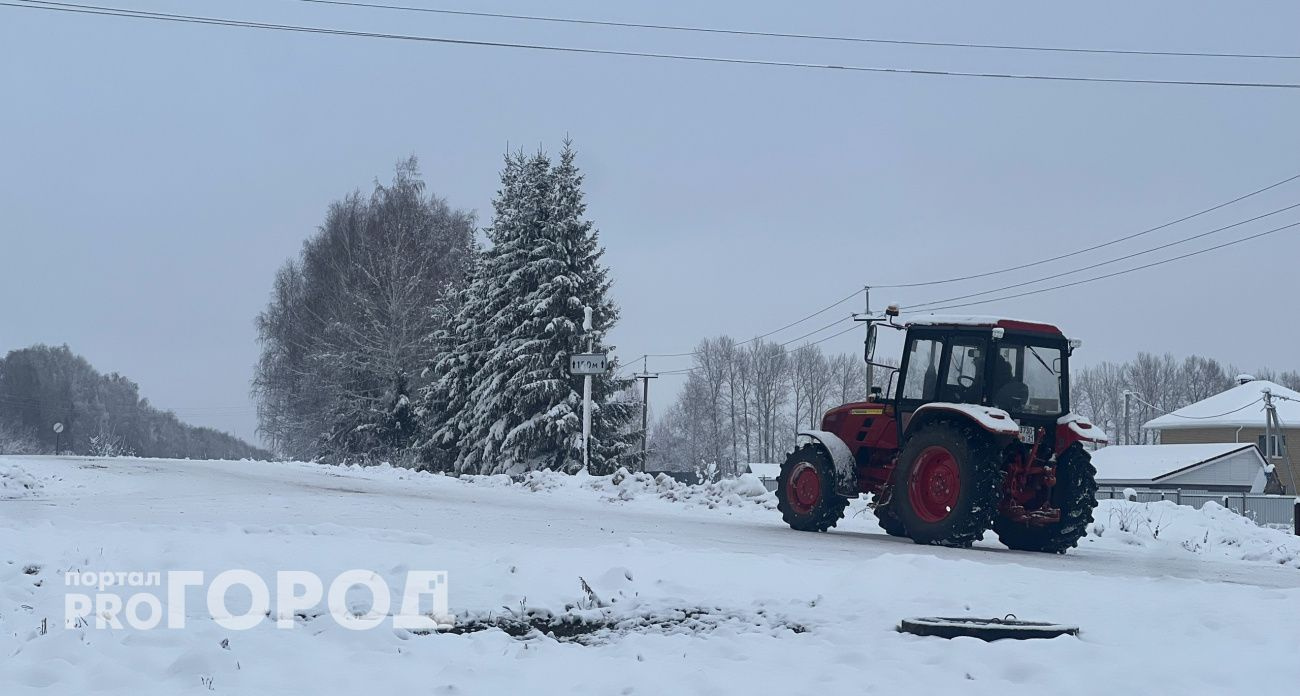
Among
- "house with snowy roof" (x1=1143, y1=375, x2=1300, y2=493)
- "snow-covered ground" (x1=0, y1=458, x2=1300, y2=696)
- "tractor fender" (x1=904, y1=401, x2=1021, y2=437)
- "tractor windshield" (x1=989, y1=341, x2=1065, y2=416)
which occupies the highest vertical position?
"house with snowy roof" (x1=1143, y1=375, x2=1300, y2=493)

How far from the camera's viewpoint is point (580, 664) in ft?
19.6

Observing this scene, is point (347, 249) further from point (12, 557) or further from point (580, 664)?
point (580, 664)

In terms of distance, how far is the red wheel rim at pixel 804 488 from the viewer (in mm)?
14852

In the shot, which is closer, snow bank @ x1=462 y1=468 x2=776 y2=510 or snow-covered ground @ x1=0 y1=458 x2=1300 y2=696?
snow-covered ground @ x1=0 y1=458 x2=1300 y2=696

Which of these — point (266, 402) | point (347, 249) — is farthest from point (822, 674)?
point (266, 402)

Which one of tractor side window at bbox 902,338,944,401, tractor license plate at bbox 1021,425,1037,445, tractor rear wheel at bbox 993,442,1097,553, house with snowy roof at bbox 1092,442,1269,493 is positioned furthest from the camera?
house with snowy roof at bbox 1092,442,1269,493

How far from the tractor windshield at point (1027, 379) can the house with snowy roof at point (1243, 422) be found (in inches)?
2396

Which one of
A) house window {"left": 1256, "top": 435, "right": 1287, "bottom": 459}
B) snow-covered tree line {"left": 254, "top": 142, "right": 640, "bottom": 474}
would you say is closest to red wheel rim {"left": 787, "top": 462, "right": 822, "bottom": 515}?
snow-covered tree line {"left": 254, "top": 142, "right": 640, "bottom": 474}

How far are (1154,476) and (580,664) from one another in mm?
59837

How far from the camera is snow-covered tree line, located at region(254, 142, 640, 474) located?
36188 millimetres

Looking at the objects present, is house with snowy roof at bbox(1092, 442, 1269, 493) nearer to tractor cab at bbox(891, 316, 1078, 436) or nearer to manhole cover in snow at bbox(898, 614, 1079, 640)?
tractor cab at bbox(891, 316, 1078, 436)

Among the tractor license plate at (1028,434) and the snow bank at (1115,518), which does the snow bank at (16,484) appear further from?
the tractor license plate at (1028,434)

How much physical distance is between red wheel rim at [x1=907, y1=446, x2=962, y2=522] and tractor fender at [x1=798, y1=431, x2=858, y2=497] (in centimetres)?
118

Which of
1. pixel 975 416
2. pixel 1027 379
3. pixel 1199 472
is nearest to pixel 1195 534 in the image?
pixel 1027 379
